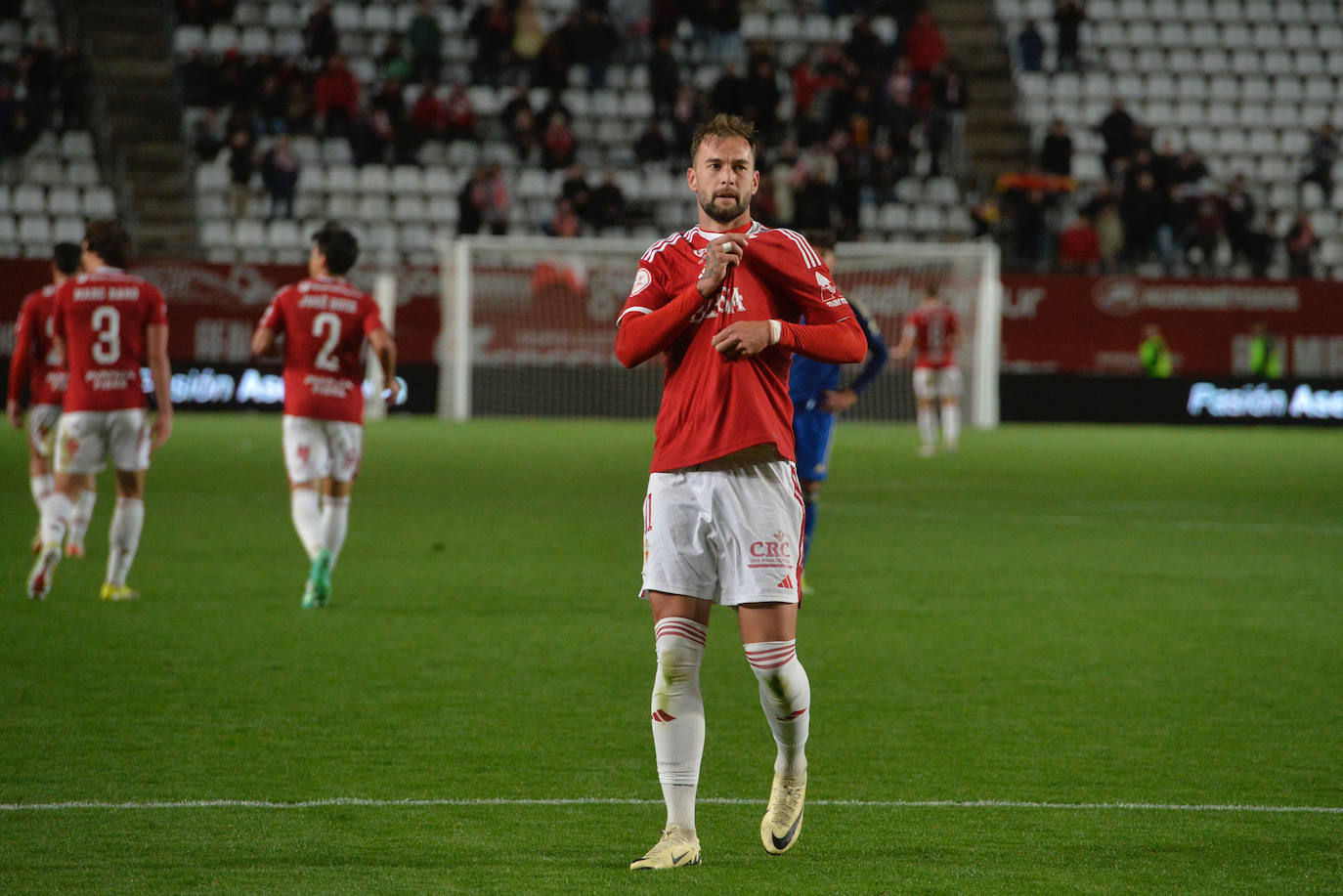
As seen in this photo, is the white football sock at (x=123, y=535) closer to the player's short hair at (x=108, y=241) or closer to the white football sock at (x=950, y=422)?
the player's short hair at (x=108, y=241)

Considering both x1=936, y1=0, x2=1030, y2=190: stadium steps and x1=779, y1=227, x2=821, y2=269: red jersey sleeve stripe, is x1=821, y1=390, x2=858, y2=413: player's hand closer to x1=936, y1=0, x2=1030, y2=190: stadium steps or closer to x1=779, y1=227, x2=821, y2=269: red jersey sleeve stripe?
x1=779, y1=227, x2=821, y2=269: red jersey sleeve stripe

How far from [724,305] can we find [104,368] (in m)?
5.38

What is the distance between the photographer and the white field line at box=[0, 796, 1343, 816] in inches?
203

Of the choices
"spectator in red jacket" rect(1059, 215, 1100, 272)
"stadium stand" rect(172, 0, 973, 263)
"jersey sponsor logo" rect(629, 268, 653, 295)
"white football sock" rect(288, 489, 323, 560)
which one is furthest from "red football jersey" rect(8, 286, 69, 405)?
"spectator in red jacket" rect(1059, 215, 1100, 272)

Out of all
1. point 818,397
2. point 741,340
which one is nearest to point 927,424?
point 818,397

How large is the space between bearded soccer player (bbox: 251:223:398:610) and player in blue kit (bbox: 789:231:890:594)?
2152mm

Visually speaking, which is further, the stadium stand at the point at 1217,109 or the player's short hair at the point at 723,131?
the stadium stand at the point at 1217,109

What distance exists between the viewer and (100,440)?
906 centimetres

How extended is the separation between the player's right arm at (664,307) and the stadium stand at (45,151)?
999 inches

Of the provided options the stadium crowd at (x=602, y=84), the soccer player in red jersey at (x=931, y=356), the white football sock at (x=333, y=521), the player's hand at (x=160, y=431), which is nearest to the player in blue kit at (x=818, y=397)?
the white football sock at (x=333, y=521)

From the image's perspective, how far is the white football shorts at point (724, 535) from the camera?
452cm

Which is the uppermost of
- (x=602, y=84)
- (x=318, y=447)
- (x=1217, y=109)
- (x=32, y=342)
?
(x=602, y=84)

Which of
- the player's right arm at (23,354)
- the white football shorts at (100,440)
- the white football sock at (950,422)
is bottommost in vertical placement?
the white football sock at (950,422)

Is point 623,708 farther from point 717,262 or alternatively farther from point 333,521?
point 333,521
